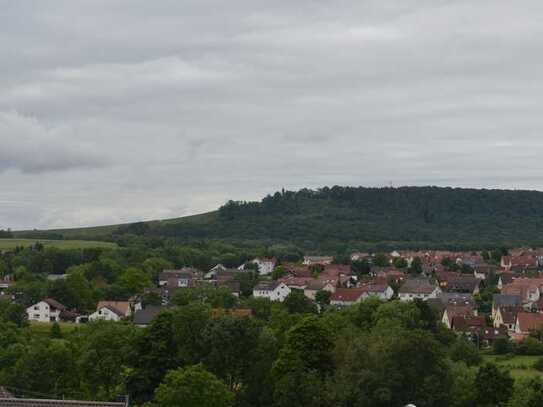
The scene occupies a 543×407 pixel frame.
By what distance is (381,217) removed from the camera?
175m

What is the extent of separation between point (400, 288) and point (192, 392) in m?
56.0

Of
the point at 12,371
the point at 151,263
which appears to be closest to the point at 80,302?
the point at 151,263

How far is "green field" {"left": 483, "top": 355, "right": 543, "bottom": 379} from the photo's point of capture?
41.7 meters

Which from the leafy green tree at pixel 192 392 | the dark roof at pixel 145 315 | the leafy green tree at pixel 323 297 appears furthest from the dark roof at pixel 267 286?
the leafy green tree at pixel 192 392

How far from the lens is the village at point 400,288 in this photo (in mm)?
58312

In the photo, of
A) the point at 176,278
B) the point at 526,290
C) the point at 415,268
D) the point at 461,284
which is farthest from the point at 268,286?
the point at 415,268

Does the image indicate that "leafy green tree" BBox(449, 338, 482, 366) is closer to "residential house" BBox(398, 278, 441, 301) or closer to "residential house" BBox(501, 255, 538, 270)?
"residential house" BBox(398, 278, 441, 301)

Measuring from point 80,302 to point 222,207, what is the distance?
105956 millimetres

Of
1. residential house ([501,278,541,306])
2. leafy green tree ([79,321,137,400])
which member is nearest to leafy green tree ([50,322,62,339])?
leafy green tree ([79,321,137,400])

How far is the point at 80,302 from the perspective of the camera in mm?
69312

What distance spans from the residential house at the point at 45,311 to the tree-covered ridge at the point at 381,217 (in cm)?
8874

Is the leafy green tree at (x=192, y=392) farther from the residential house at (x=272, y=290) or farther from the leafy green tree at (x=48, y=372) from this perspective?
the residential house at (x=272, y=290)

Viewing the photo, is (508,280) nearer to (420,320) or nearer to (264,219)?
(420,320)

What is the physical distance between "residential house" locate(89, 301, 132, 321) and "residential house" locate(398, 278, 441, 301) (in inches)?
976
